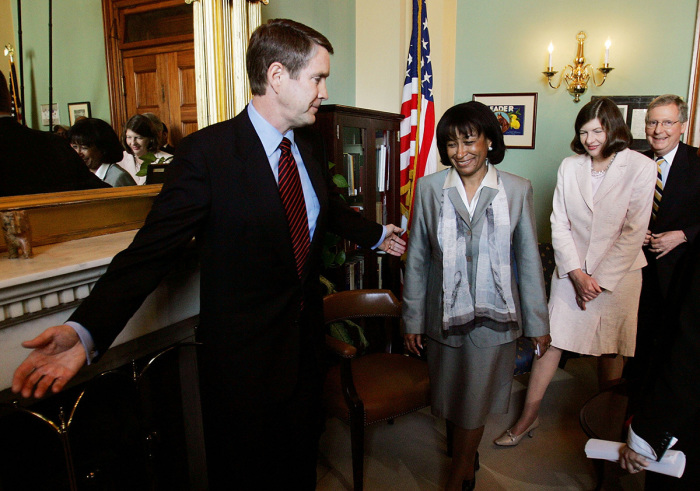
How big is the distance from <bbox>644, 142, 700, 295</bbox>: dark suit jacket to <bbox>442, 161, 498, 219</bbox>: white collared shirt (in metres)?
1.27

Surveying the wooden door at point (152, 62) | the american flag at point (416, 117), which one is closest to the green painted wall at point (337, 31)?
the american flag at point (416, 117)

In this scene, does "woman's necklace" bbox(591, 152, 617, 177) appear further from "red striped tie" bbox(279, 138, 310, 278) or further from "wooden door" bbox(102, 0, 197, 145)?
"wooden door" bbox(102, 0, 197, 145)

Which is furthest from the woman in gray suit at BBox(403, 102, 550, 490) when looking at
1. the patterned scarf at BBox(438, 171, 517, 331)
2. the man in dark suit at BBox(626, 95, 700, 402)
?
the man in dark suit at BBox(626, 95, 700, 402)

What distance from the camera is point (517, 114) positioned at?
4270 mm

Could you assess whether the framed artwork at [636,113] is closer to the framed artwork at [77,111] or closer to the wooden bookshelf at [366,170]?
the wooden bookshelf at [366,170]

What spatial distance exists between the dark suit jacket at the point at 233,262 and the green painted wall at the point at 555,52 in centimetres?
330

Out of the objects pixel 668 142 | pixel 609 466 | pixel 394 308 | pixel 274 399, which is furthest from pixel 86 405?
pixel 668 142

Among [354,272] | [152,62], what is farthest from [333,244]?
[152,62]

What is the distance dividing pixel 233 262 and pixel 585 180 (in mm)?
1737

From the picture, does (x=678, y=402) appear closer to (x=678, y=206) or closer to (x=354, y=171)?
(x=678, y=206)

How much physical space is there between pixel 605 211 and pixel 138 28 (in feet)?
6.93

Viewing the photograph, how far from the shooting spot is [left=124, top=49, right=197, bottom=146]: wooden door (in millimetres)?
1757

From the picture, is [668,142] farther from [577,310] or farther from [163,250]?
[163,250]

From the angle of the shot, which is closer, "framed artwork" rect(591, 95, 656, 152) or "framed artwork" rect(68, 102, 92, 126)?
"framed artwork" rect(68, 102, 92, 126)
